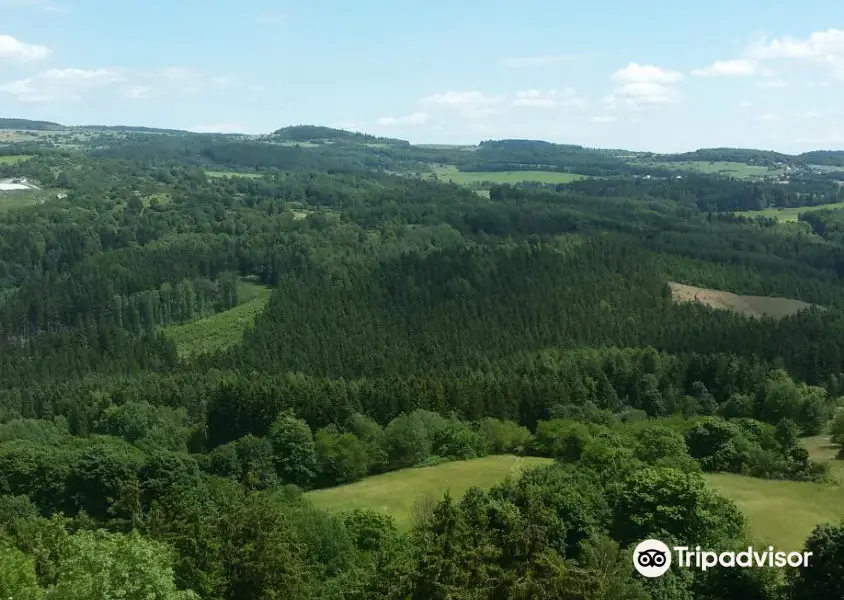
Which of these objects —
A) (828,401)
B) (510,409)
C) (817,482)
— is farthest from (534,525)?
(828,401)

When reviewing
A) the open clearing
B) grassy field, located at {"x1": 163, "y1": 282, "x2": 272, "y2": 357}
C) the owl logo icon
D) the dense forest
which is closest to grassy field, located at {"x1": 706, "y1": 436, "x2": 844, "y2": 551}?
the dense forest

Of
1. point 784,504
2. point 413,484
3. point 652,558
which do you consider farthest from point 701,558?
point 413,484

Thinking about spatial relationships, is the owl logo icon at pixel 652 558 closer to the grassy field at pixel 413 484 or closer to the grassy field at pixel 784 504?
the grassy field at pixel 784 504

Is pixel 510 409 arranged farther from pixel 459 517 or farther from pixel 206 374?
pixel 459 517

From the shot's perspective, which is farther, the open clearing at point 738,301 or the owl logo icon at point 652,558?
the open clearing at point 738,301

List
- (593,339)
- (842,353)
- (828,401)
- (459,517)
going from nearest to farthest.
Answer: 1. (459,517)
2. (828,401)
3. (842,353)
4. (593,339)

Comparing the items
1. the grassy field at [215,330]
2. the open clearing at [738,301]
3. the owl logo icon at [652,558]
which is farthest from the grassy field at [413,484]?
the open clearing at [738,301]

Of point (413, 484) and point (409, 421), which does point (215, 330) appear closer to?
point (409, 421)
